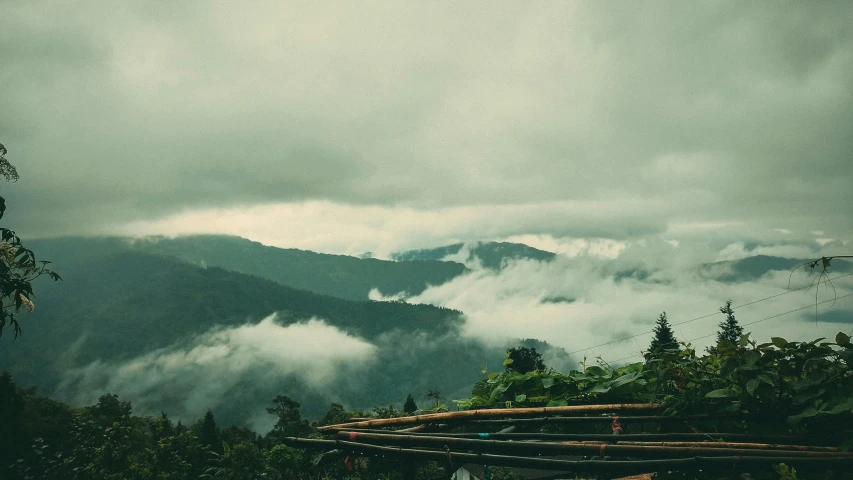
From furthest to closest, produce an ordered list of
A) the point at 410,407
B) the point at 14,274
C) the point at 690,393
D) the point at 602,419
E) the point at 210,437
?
Result: the point at 210,437, the point at 410,407, the point at 14,274, the point at 602,419, the point at 690,393

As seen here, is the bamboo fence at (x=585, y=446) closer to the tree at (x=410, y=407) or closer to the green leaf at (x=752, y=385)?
the green leaf at (x=752, y=385)

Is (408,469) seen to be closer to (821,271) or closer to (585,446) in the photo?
(585,446)

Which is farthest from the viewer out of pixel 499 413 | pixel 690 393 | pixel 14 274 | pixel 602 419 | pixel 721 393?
pixel 14 274

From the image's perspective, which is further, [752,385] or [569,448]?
[752,385]

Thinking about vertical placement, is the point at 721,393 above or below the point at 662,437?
above

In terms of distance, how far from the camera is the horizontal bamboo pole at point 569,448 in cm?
302

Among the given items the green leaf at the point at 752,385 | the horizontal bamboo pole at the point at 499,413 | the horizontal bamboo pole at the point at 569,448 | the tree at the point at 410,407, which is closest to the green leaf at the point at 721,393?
the green leaf at the point at 752,385

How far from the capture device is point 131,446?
9617 millimetres

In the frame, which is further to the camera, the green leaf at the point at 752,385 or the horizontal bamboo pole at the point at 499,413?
the horizontal bamboo pole at the point at 499,413

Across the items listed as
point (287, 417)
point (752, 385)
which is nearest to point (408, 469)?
point (752, 385)

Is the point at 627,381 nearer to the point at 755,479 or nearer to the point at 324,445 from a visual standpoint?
the point at 755,479

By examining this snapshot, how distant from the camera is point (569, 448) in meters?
3.31

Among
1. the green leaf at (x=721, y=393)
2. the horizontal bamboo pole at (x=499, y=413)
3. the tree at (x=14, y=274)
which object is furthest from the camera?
the tree at (x=14, y=274)

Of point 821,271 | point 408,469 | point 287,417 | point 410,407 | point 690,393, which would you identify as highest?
point 821,271
